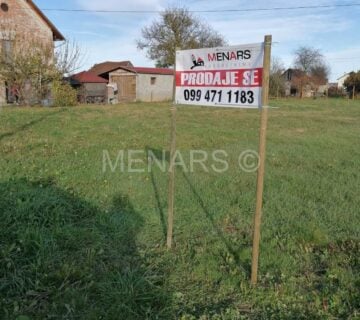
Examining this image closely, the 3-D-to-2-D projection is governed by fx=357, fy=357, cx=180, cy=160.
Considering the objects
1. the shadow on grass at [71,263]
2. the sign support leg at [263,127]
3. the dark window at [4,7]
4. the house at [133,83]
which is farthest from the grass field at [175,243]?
the house at [133,83]

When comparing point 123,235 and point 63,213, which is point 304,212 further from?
point 63,213

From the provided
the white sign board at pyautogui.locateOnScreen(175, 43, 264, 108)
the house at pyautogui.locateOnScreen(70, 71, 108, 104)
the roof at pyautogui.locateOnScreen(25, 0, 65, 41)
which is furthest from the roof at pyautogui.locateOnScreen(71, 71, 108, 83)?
the white sign board at pyautogui.locateOnScreen(175, 43, 264, 108)

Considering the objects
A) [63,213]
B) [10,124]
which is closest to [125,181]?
[63,213]

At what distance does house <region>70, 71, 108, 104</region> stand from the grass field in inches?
910

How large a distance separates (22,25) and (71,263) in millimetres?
27357

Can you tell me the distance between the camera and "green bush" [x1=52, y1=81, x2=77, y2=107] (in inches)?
883

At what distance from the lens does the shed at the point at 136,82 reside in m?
33.4

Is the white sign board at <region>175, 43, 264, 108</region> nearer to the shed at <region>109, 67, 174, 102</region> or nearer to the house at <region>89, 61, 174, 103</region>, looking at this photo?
the house at <region>89, 61, 174, 103</region>

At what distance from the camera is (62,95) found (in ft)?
73.9

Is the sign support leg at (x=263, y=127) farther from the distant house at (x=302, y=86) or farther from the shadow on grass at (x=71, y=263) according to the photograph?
the distant house at (x=302, y=86)

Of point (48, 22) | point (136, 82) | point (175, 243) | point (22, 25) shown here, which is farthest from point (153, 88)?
point (175, 243)

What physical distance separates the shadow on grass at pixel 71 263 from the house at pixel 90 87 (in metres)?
25.7

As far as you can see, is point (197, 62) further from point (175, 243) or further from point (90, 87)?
point (90, 87)

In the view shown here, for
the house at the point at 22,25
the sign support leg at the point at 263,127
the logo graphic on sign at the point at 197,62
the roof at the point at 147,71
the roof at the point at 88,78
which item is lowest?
the sign support leg at the point at 263,127
